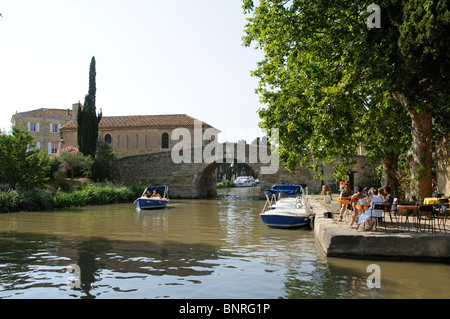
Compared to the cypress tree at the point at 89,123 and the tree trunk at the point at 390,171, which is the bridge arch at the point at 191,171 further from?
the tree trunk at the point at 390,171

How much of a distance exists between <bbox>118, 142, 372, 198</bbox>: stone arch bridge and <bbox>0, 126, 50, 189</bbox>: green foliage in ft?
41.8

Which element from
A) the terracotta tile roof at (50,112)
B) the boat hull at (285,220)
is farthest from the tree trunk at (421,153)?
the terracotta tile roof at (50,112)

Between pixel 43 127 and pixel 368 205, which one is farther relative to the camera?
pixel 43 127

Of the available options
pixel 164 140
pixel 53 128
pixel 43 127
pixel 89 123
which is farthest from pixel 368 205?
pixel 53 128

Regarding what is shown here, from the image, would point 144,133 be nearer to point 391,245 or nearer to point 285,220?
point 285,220

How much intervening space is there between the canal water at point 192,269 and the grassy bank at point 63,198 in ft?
24.3

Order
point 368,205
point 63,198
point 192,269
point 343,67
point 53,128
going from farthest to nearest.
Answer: point 53,128, point 63,198, point 343,67, point 368,205, point 192,269

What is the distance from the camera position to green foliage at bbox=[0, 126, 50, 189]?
2278 centimetres

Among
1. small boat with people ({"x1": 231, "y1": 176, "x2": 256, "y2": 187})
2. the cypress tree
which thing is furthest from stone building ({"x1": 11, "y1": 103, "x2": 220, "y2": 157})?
small boat with people ({"x1": 231, "y1": 176, "x2": 256, "y2": 187})

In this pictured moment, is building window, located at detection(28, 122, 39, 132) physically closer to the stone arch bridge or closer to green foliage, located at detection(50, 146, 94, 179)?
the stone arch bridge

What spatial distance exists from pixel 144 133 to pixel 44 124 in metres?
23.4

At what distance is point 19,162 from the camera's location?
2305 cm

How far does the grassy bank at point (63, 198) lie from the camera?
20.9m
